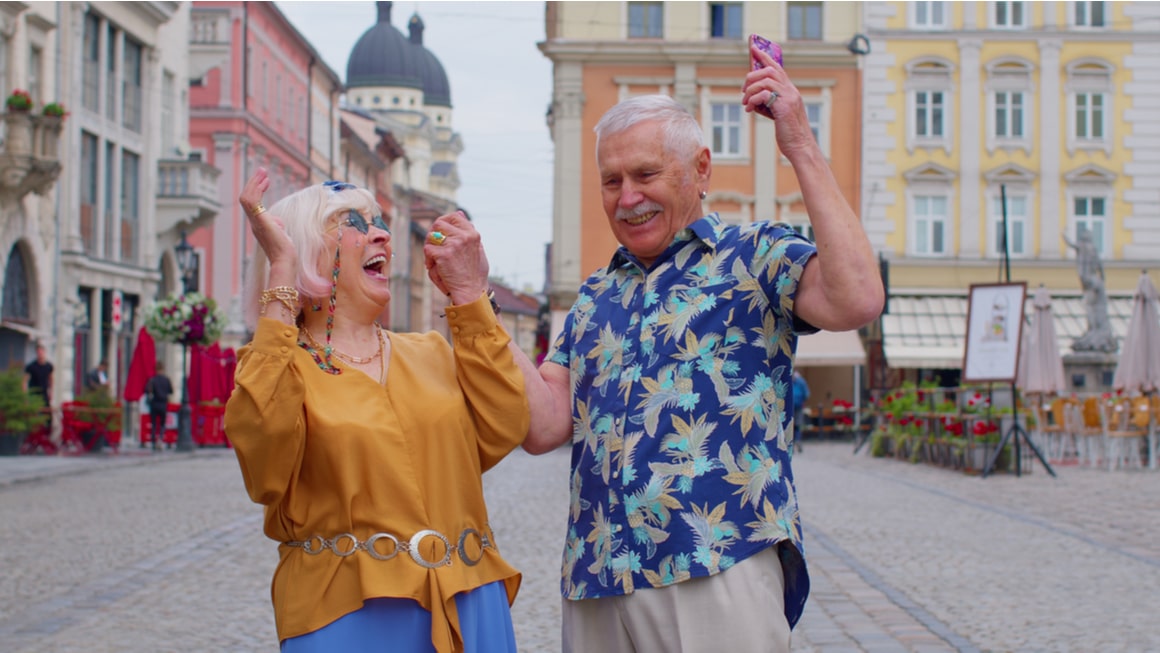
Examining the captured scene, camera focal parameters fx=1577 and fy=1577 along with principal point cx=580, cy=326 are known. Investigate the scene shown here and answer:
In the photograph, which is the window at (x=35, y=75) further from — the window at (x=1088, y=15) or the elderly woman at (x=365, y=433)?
the elderly woman at (x=365, y=433)

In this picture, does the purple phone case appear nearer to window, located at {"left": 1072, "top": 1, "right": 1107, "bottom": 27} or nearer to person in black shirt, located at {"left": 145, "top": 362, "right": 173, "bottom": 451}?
person in black shirt, located at {"left": 145, "top": 362, "right": 173, "bottom": 451}

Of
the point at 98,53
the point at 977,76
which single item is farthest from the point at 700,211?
the point at 977,76

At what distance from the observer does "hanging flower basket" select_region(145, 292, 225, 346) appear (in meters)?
29.7

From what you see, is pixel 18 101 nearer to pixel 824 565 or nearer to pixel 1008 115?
pixel 824 565

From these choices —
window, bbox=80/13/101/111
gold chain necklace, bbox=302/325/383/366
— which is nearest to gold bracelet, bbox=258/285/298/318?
gold chain necklace, bbox=302/325/383/366

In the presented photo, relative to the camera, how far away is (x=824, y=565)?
405 inches

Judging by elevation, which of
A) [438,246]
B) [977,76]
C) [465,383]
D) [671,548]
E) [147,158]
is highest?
[977,76]

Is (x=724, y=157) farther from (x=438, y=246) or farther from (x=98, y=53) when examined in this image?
(x=438, y=246)

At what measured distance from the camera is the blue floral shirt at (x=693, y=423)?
3.23 meters

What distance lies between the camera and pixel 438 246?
3.44 m

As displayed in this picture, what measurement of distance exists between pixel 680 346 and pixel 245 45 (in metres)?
52.6

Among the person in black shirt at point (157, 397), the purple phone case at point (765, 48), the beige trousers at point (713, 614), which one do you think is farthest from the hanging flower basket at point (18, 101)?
the beige trousers at point (713, 614)

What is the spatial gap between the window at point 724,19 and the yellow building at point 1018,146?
4.00 meters

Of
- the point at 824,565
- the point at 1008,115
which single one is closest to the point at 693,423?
the point at 824,565
